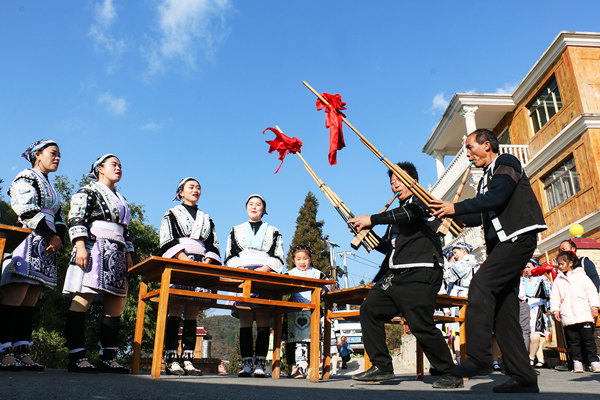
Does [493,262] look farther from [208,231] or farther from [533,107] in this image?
[533,107]

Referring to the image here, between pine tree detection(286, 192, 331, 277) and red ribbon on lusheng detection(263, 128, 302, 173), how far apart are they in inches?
1071

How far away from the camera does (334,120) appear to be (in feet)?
15.3

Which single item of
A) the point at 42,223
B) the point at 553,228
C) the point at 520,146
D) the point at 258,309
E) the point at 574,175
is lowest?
the point at 258,309

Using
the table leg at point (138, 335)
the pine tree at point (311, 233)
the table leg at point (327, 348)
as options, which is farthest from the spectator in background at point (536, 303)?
the pine tree at point (311, 233)

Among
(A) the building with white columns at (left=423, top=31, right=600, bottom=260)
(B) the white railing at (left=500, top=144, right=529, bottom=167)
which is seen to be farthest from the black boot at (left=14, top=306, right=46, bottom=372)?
(B) the white railing at (left=500, top=144, right=529, bottom=167)

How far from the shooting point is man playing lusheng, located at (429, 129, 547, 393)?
9.32ft

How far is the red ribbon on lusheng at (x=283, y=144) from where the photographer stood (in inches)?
209

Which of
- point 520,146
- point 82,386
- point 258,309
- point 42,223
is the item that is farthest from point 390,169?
point 520,146

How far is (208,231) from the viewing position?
4.84m

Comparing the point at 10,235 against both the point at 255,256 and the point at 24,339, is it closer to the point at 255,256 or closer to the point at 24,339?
the point at 24,339

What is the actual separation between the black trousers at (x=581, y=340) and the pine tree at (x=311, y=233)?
84.8ft

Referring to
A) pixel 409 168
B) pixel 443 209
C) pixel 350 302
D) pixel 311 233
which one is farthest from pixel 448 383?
pixel 311 233

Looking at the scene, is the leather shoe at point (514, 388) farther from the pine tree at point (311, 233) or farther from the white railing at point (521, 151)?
the pine tree at point (311, 233)

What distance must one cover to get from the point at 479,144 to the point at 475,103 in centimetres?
1552
